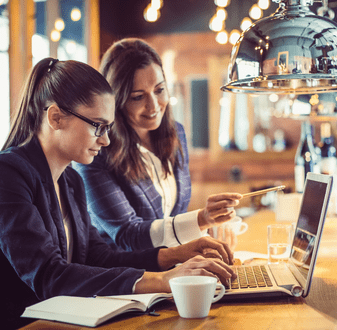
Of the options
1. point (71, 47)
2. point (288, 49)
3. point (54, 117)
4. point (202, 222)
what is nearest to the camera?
point (288, 49)

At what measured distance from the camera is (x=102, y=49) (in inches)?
217

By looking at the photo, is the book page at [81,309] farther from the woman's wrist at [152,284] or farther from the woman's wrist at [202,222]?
the woman's wrist at [202,222]

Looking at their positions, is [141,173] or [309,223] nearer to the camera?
[309,223]

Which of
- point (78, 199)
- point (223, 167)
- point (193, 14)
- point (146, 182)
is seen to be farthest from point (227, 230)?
point (193, 14)

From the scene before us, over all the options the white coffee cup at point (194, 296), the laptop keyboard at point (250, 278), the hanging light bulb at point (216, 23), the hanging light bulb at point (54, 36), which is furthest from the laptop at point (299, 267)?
the hanging light bulb at point (54, 36)

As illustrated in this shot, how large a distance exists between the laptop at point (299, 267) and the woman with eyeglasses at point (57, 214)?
0.07 meters

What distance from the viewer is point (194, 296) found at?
0.97 meters

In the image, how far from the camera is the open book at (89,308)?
955mm

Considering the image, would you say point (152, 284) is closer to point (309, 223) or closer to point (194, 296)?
point (194, 296)

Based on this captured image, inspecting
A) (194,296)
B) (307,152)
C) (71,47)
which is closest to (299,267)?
(194,296)

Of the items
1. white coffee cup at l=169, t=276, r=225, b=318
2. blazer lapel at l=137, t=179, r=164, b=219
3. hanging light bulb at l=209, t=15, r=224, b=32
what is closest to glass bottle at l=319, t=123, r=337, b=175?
hanging light bulb at l=209, t=15, r=224, b=32

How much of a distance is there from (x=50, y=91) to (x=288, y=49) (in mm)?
712

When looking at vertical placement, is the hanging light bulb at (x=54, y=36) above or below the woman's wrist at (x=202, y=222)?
above

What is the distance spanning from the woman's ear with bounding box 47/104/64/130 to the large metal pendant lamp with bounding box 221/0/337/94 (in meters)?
0.52
